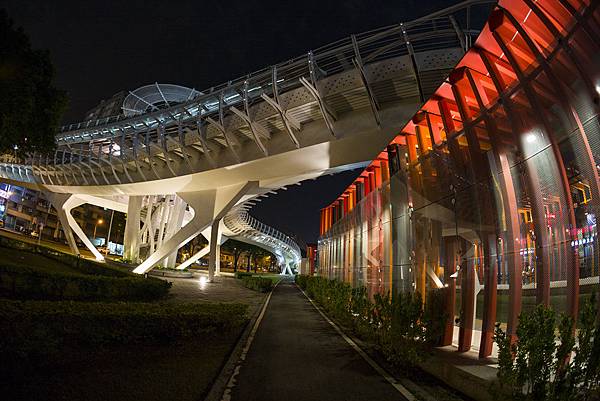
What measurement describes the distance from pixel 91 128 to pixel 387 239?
29.9 m

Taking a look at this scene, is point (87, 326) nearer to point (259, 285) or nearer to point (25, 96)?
point (25, 96)

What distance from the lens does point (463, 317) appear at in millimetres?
7508

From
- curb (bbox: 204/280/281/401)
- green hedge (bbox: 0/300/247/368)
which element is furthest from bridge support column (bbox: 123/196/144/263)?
green hedge (bbox: 0/300/247/368)

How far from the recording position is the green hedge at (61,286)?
12406 mm

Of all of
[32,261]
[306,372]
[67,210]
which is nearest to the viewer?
[306,372]

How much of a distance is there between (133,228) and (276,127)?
31676 mm

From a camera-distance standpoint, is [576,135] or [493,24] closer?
[576,135]

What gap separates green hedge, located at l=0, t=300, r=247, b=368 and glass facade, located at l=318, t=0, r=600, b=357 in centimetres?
547

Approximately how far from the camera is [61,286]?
13617mm

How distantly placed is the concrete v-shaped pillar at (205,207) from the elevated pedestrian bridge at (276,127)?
0.28 feet

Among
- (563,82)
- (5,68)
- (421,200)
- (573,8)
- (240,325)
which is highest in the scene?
(5,68)

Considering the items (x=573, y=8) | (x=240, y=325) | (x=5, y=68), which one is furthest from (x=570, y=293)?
(x=5, y=68)

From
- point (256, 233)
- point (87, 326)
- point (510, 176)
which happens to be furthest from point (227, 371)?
point (256, 233)

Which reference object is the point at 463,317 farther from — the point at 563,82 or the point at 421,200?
the point at 563,82
